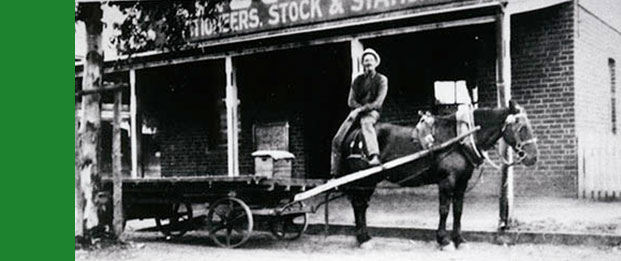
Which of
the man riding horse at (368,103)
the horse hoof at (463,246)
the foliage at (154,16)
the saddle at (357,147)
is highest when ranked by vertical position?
the foliage at (154,16)

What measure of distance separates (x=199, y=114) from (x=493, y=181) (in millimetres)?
6654

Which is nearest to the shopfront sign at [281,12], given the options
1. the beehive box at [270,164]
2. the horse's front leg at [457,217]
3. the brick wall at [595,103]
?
the brick wall at [595,103]

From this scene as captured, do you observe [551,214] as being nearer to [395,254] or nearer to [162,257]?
[395,254]

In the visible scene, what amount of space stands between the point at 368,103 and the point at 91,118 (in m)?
3.21

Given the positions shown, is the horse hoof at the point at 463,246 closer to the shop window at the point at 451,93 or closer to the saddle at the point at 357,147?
the saddle at the point at 357,147

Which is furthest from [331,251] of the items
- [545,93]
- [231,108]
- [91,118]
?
[545,93]

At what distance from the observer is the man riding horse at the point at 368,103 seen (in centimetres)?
922

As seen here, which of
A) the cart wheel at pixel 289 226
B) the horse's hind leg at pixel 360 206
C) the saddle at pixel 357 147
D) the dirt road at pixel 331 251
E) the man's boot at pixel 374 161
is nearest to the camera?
the dirt road at pixel 331 251

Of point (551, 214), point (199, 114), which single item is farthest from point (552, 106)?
point (199, 114)

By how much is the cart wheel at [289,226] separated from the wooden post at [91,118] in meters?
2.17

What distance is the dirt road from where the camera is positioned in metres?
8.23

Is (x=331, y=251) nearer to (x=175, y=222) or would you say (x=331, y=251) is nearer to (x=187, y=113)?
(x=175, y=222)

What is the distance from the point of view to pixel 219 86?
54.1ft

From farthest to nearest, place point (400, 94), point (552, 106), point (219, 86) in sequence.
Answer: point (219, 86) < point (400, 94) < point (552, 106)
